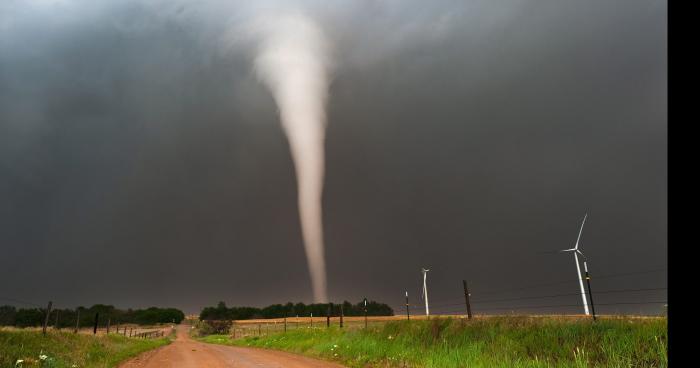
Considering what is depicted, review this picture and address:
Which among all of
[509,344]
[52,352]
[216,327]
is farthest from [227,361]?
[216,327]

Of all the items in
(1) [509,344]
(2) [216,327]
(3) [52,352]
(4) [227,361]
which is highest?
(3) [52,352]

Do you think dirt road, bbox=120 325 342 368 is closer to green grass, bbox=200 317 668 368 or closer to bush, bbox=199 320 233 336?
green grass, bbox=200 317 668 368

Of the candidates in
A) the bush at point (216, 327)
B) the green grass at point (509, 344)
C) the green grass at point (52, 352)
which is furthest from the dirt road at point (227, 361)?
the bush at point (216, 327)

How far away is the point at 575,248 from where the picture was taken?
4675cm

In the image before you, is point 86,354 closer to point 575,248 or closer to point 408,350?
point 408,350

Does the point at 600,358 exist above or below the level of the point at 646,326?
below

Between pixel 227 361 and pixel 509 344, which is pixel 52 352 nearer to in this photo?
pixel 227 361

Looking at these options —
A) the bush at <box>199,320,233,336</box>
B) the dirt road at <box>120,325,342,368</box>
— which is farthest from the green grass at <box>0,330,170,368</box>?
the bush at <box>199,320,233,336</box>

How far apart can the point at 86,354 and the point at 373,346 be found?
16261 mm

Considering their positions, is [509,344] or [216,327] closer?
[509,344]

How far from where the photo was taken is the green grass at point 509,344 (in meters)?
13.6

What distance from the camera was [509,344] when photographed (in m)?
17.2
